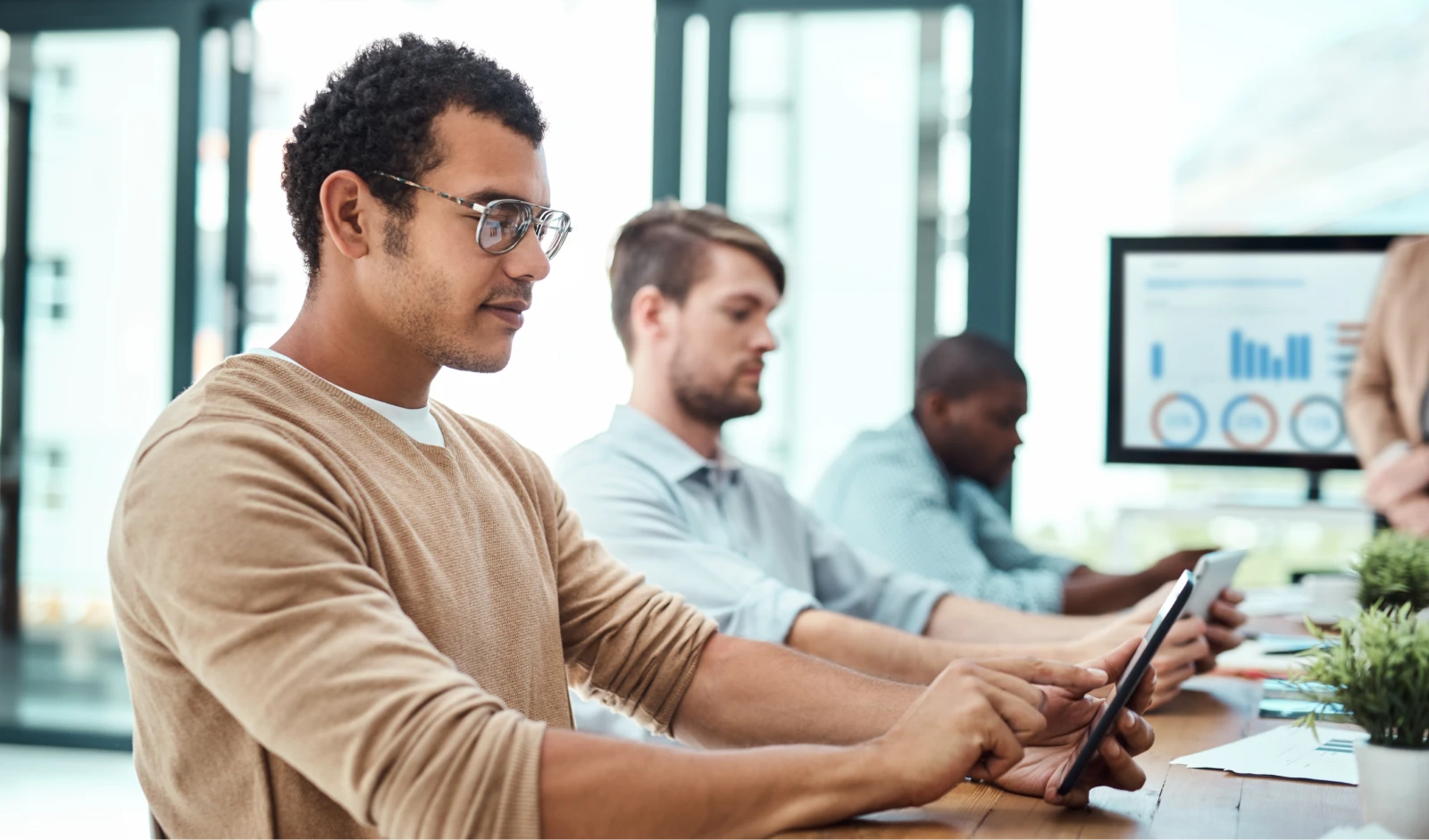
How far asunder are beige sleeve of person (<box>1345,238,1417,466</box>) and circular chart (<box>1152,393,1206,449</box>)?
15.3 inches

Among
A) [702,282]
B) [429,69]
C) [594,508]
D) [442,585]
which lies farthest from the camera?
[702,282]

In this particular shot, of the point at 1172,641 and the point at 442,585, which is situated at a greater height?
the point at 442,585

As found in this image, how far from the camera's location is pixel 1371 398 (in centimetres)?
334

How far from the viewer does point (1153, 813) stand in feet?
3.60

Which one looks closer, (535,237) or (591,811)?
(591,811)

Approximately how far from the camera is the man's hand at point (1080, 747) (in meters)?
1.12

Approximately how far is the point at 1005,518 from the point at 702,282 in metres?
1.70

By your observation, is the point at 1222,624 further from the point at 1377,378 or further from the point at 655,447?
the point at 1377,378

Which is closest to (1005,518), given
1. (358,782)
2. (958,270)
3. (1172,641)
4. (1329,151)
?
(958,270)

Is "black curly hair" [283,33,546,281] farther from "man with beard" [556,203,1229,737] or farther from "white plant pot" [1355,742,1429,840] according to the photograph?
"white plant pot" [1355,742,1429,840]

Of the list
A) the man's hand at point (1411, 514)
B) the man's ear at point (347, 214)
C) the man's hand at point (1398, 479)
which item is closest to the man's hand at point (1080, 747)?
the man's ear at point (347, 214)

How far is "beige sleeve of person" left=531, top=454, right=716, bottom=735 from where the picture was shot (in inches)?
56.1

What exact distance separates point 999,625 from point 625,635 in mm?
844

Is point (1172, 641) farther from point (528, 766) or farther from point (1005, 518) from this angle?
point (1005, 518)
